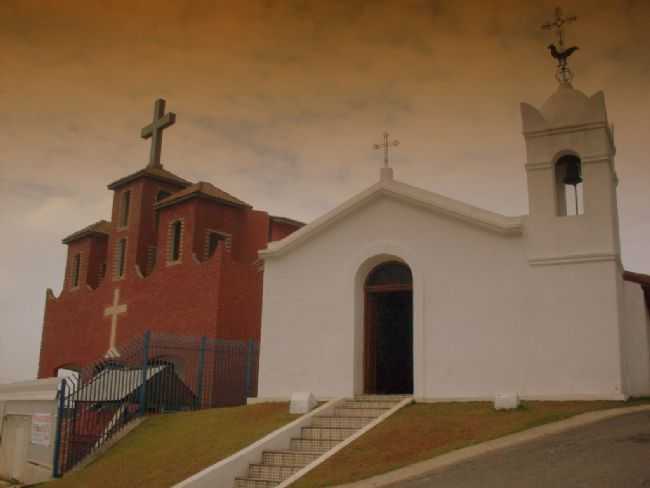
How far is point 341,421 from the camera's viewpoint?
1441 cm

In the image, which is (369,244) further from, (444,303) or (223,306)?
(223,306)

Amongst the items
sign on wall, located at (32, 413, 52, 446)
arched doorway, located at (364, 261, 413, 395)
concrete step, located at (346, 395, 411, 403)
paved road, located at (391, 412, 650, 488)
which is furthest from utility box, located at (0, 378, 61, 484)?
paved road, located at (391, 412, 650, 488)

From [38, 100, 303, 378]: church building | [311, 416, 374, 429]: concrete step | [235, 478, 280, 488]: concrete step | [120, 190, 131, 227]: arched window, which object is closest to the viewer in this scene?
[235, 478, 280, 488]: concrete step

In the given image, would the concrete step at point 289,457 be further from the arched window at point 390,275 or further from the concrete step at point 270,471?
the arched window at point 390,275

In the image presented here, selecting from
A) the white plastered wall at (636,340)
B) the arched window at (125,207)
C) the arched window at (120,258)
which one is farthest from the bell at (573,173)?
the arched window at (125,207)

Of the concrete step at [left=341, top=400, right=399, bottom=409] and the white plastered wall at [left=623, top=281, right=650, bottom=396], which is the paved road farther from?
the concrete step at [left=341, top=400, right=399, bottom=409]

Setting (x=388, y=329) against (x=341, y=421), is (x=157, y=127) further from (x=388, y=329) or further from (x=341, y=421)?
(x=341, y=421)

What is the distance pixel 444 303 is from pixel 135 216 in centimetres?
1522

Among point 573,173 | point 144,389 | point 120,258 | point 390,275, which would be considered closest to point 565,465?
point 573,173

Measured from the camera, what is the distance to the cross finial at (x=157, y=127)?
2830cm

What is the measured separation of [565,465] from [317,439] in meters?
5.21

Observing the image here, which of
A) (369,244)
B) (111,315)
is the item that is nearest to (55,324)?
(111,315)

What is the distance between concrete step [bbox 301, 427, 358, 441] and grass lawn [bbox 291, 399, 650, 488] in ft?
2.46

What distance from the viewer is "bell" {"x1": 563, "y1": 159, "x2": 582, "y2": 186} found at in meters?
15.6
